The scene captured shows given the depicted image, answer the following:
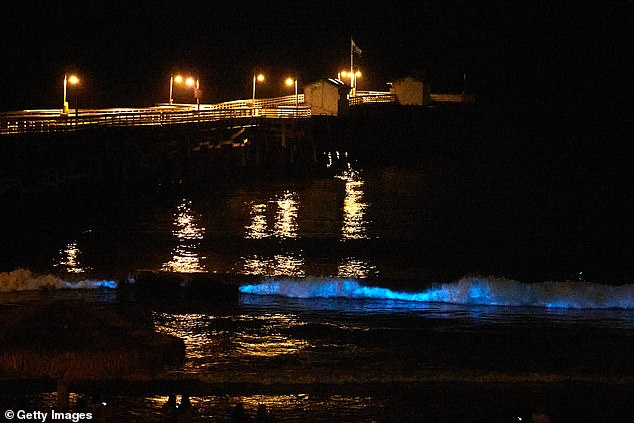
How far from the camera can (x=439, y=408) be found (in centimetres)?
1305

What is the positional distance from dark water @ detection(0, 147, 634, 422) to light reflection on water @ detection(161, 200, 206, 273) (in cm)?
12

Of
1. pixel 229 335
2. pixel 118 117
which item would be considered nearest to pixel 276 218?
pixel 118 117

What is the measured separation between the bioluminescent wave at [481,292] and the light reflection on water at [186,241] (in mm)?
5750

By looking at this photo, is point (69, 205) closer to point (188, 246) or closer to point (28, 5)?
point (188, 246)

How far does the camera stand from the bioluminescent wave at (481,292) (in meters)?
21.1

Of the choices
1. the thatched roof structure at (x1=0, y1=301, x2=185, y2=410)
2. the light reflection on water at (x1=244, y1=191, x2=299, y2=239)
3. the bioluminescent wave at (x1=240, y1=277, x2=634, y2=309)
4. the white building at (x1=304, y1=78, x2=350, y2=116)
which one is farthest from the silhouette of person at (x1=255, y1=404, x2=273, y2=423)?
the white building at (x1=304, y1=78, x2=350, y2=116)

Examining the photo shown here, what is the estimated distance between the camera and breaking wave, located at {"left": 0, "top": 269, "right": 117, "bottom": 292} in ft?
71.1

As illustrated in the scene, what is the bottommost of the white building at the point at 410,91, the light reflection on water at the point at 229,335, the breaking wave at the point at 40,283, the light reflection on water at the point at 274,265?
the light reflection on water at the point at 274,265

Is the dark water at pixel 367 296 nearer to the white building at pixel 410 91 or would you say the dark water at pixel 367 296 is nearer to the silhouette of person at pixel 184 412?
the silhouette of person at pixel 184 412

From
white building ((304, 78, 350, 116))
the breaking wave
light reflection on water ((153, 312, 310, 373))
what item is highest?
white building ((304, 78, 350, 116))

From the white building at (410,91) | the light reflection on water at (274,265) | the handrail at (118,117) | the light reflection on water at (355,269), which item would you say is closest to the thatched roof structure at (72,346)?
the light reflection on water at (274,265)

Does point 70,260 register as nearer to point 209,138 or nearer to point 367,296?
point 367,296

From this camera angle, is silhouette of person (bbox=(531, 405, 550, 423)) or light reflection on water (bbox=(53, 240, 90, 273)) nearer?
silhouette of person (bbox=(531, 405, 550, 423))

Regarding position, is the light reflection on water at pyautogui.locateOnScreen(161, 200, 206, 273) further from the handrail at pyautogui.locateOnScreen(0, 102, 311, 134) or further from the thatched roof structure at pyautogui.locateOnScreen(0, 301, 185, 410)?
the thatched roof structure at pyautogui.locateOnScreen(0, 301, 185, 410)
